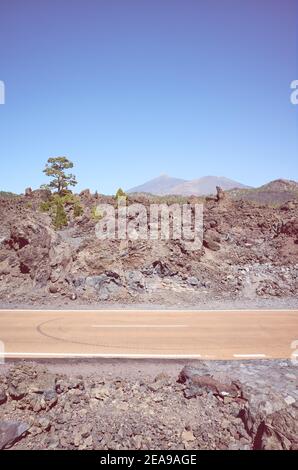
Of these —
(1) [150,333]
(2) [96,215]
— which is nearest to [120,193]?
(2) [96,215]

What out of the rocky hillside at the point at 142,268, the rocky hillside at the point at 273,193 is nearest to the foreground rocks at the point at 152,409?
the rocky hillside at the point at 142,268

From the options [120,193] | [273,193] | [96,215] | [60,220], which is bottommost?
[60,220]

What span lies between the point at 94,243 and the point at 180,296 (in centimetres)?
700

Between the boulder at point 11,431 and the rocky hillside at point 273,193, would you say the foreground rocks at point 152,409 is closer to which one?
the boulder at point 11,431

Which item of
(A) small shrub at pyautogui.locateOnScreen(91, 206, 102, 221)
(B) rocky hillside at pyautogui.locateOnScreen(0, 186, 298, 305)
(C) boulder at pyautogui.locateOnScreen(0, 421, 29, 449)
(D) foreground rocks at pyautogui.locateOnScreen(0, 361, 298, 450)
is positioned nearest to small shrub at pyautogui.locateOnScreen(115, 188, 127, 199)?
(A) small shrub at pyautogui.locateOnScreen(91, 206, 102, 221)

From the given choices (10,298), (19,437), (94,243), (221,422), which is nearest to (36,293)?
(10,298)

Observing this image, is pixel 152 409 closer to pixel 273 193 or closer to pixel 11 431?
pixel 11 431

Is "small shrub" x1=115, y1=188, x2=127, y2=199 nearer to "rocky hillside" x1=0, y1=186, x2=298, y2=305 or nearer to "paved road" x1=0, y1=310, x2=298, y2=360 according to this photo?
"rocky hillside" x1=0, y1=186, x2=298, y2=305

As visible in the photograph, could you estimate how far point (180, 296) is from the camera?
1812 centimetres

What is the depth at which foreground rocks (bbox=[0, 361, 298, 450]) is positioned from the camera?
6297 millimetres

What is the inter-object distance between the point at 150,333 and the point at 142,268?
7.78m

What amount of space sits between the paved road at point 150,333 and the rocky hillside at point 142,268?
2.40 metres

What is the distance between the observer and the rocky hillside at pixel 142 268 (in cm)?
1822

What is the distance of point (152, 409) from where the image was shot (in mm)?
7254
